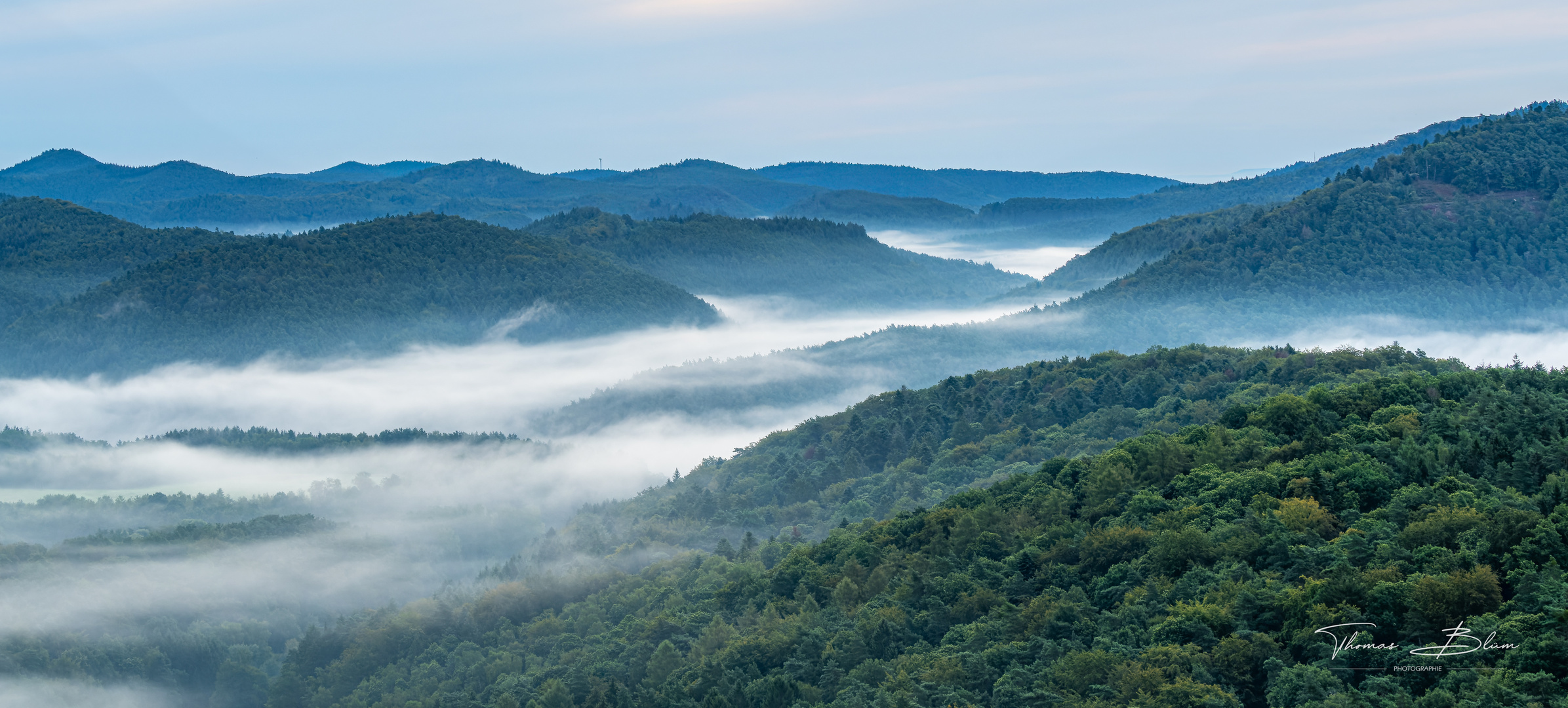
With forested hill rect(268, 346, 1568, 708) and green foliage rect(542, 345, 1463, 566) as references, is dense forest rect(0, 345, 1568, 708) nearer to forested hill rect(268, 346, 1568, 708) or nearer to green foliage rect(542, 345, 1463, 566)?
forested hill rect(268, 346, 1568, 708)

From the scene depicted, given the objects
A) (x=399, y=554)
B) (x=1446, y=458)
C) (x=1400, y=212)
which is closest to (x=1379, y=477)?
(x=1446, y=458)

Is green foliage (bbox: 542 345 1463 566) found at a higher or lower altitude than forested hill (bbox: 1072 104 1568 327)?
lower

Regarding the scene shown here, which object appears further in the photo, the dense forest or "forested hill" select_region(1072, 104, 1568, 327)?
"forested hill" select_region(1072, 104, 1568, 327)

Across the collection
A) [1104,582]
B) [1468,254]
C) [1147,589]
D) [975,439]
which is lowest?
[975,439]

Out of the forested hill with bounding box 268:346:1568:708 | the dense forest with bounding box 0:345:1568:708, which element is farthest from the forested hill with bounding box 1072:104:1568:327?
the forested hill with bounding box 268:346:1568:708

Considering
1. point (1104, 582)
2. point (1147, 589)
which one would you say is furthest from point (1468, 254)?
point (1147, 589)

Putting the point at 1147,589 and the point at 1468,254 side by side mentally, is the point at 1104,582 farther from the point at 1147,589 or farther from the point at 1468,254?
the point at 1468,254
